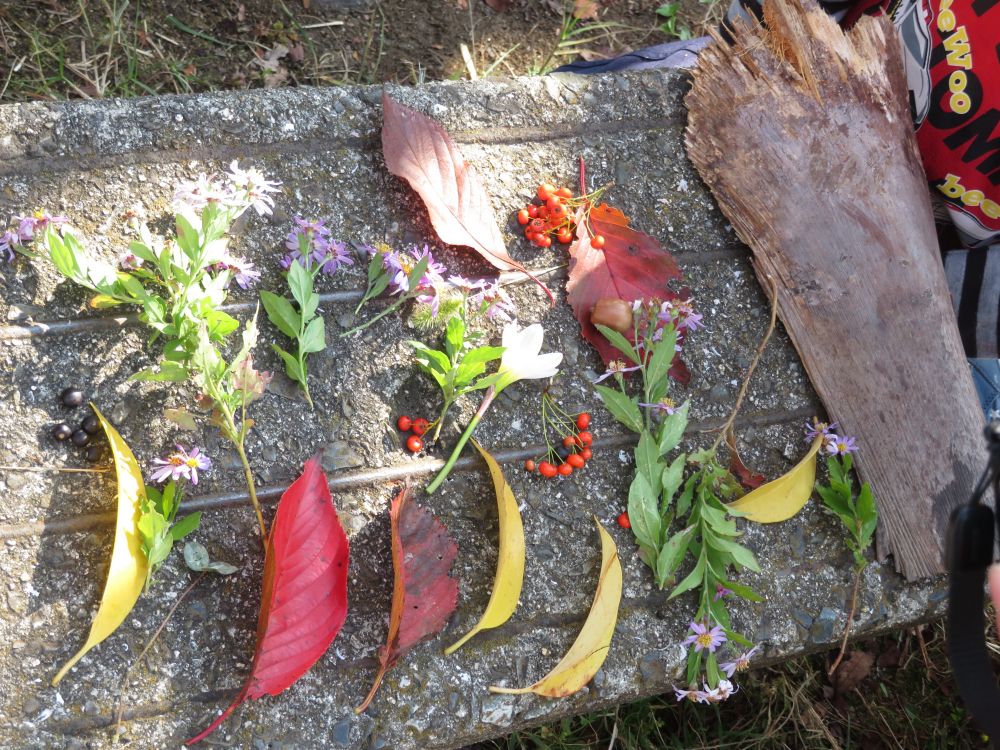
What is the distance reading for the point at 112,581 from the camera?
1186mm

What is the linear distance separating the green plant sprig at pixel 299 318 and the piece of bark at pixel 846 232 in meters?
0.75

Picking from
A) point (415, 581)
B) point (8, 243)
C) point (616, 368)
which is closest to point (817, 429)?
point (616, 368)

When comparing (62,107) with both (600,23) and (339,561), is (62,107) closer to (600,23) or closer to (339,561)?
(339,561)

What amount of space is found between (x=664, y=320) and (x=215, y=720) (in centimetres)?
93

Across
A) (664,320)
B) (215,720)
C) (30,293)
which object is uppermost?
(30,293)

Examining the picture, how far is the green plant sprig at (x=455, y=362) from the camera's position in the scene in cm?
133

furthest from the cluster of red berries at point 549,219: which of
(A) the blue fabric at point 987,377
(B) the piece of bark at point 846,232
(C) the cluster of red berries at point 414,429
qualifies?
(A) the blue fabric at point 987,377

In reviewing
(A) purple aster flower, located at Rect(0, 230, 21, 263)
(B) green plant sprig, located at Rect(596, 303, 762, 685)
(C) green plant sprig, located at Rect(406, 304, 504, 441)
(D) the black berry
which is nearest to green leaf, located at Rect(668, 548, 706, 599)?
(B) green plant sprig, located at Rect(596, 303, 762, 685)

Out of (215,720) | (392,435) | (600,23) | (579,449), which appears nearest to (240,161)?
(392,435)

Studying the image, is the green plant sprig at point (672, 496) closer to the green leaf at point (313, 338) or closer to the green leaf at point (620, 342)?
the green leaf at point (620, 342)

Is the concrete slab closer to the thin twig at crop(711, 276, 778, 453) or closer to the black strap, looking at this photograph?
the thin twig at crop(711, 276, 778, 453)


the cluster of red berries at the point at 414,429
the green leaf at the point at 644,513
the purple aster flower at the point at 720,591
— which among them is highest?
the cluster of red berries at the point at 414,429

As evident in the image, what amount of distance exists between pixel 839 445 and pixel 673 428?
12.0 inches

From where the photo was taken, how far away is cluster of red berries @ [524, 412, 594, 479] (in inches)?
54.7
